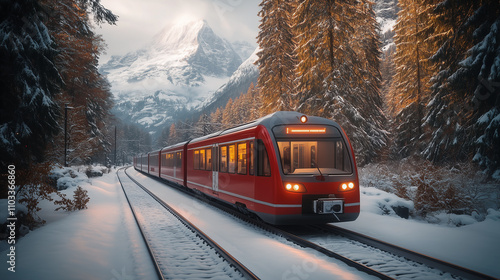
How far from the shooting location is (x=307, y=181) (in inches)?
296

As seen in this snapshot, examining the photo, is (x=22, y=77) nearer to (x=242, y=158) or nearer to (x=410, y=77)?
(x=242, y=158)

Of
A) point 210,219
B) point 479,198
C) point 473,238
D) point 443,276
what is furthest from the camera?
point 210,219

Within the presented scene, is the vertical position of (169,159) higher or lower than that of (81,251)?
higher

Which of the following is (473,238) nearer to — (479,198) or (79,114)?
(479,198)

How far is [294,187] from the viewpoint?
746 cm

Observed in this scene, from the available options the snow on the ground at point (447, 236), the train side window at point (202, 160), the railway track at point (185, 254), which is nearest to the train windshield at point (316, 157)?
the snow on the ground at point (447, 236)

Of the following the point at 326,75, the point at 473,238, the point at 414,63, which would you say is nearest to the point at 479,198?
the point at 473,238

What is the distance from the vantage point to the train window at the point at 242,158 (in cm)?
907

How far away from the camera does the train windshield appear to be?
784 centimetres

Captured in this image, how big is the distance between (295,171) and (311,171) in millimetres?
416

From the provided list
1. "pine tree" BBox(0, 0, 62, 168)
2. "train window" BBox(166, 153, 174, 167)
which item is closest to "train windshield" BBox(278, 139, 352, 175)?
"pine tree" BBox(0, 0, 62, 168)

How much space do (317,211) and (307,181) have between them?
0.73 metres

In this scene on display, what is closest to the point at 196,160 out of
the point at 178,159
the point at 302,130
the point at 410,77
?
the point at 178,159

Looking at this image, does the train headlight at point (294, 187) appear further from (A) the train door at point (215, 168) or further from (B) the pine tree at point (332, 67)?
(B) the pine tree at point (332, 67)
